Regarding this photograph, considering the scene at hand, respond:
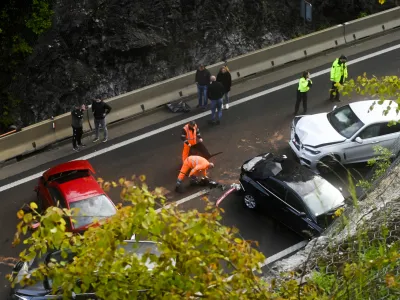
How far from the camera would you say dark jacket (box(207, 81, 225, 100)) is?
17.5 metres

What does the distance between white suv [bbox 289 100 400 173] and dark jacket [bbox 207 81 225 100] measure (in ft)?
9.21

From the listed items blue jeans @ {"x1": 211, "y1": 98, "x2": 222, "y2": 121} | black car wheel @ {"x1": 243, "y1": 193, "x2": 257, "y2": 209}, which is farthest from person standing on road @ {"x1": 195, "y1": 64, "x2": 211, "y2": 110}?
black car wheel @ {"x1": 243, "y1": 193, "x2": 257, "y2": 209}

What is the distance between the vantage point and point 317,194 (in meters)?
13.0

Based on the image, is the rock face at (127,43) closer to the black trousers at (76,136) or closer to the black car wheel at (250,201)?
the black trousers at (76,136)

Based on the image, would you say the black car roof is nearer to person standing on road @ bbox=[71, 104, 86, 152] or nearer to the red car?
the red car

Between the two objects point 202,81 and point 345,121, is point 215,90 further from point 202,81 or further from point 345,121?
point 345,121

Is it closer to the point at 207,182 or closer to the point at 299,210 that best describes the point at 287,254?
the point at 299,210

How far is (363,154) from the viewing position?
15.7 m

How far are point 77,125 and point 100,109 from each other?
780 mm

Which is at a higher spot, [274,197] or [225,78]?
[225,78]

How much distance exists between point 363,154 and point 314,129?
1.43m

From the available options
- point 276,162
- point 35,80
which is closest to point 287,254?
point 276,162

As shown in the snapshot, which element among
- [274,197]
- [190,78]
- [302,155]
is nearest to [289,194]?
[274,197]

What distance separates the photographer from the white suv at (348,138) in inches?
611
